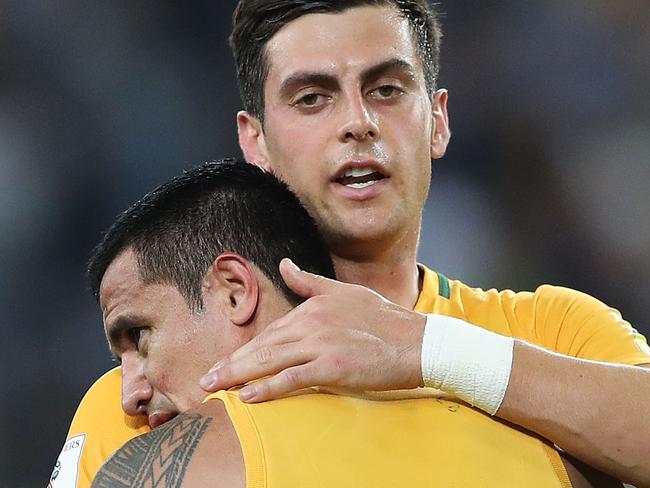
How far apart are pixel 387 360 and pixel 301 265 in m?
0.27

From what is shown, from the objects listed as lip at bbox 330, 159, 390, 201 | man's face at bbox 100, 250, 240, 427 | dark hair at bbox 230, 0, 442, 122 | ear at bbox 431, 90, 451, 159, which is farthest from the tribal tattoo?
ear at bbox 431, 90, 451, 159

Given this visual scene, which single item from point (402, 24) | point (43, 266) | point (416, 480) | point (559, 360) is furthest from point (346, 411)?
point (43, 266)

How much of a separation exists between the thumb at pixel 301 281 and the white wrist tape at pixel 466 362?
225mm

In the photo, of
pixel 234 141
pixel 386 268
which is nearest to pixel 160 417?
pixel 386 268

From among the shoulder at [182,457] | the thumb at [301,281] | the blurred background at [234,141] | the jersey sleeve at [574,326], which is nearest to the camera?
the shoulder at [182,457]

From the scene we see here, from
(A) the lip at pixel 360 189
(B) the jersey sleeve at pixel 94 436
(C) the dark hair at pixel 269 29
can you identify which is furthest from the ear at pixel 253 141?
(B) the jersey sleeve at pixel 94 436

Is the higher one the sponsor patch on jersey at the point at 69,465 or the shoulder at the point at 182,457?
the shoulder at the point at 182,457

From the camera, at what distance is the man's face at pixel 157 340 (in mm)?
1760

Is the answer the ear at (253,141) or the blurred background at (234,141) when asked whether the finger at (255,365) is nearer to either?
the ear at (253,141)

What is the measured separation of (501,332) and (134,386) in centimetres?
109

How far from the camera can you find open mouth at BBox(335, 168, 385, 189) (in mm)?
2443

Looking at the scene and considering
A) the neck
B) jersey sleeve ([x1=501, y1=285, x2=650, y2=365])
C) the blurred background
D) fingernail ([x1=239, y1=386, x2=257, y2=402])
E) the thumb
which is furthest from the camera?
the blurred background

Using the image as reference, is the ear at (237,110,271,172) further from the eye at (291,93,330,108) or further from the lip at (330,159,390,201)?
the lip at (330,159,390,201)

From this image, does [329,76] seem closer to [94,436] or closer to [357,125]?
[357,125]
